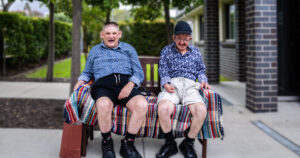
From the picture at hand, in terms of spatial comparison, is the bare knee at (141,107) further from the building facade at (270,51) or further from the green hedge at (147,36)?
the green hedge at (147,36)

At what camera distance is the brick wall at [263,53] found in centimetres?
561

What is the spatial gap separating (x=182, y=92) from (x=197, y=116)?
0.47 m

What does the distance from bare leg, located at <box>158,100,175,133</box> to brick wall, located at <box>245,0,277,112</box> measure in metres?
2.53

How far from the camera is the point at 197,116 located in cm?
360

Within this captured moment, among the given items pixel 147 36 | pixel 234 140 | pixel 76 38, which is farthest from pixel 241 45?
pixel 147 36

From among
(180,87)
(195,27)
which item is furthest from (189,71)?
(195,27)

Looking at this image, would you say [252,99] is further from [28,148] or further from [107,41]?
[28,148]

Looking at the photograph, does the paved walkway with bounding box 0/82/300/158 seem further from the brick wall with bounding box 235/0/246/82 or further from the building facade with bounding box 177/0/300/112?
the brick wall with bounding box 235/0/246/82

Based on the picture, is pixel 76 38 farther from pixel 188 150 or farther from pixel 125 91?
pixel 188 150

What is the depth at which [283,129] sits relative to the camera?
4805 mm

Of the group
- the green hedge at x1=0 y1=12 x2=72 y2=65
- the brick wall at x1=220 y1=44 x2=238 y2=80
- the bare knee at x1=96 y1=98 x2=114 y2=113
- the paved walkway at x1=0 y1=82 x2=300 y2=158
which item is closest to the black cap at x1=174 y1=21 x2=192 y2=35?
the bare knee at x1=96 y1=98 x2=114 y2=113

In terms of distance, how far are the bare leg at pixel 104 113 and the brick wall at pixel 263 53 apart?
9.84 feet


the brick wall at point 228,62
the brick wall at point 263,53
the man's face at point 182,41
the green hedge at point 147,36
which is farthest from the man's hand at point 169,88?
the green hedge at point 147,36

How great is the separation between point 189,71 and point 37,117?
2784mm
